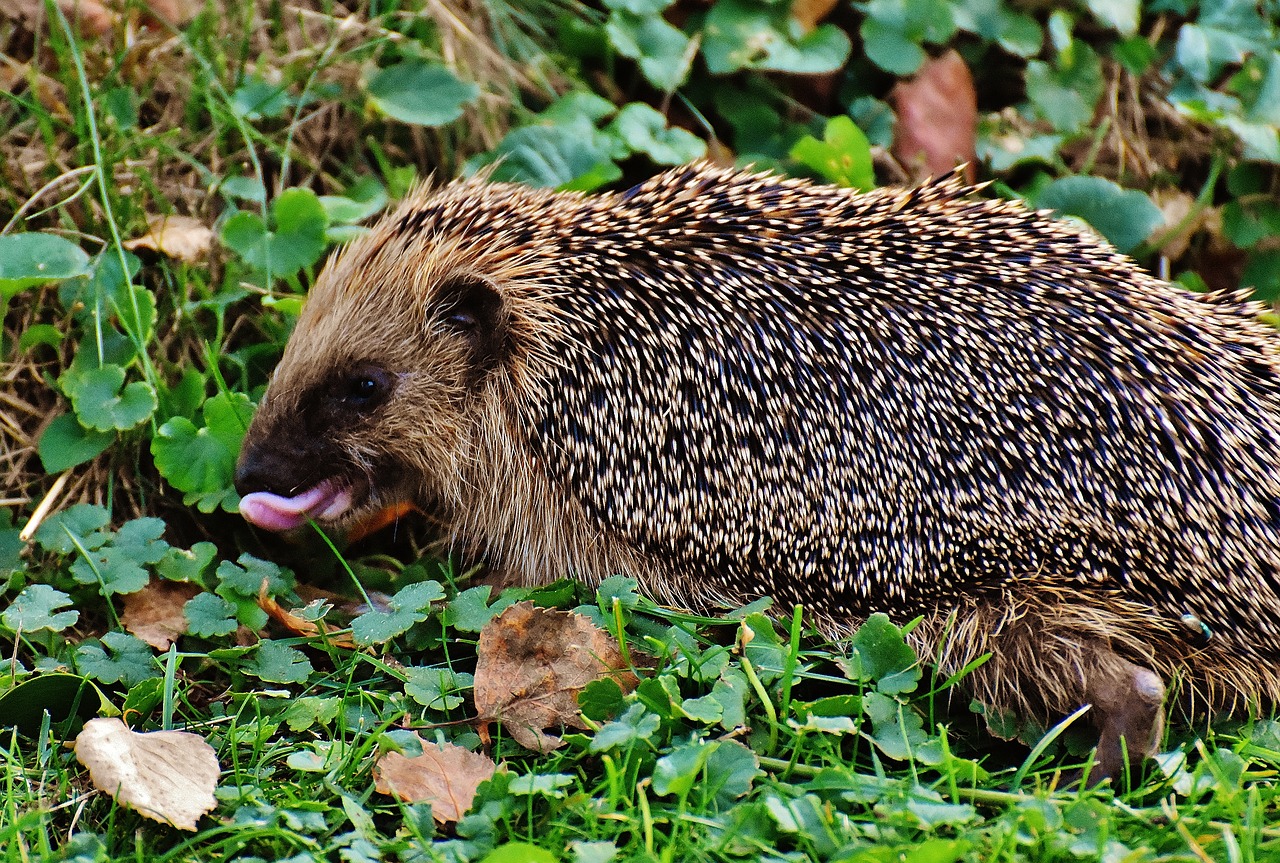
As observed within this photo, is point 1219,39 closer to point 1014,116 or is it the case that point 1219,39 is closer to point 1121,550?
point 1014,116

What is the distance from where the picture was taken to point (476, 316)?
4.82 meters

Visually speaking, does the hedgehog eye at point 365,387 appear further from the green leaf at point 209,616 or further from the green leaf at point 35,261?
the green leaf at point 35,261

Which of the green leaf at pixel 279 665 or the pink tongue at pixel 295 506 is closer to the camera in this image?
the green leaf at pixel 279 665

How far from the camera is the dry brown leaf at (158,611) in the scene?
14.3 ft

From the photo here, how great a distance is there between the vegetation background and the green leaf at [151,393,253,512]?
0.5 inches

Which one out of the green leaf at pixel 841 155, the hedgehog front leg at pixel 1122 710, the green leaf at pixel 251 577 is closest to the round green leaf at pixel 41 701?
the green leaf at pixel 251 577

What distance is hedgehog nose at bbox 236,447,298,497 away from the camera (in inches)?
186

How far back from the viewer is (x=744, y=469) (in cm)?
439

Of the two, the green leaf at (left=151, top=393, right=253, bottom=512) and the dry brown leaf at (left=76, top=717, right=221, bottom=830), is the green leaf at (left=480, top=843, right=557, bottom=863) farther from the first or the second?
the green leaf at (left=151, top=393, right=253, bottom=512)

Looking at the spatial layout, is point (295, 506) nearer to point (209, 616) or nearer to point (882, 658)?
point (209, 616)

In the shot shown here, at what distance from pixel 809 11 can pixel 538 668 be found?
4086 millimetres

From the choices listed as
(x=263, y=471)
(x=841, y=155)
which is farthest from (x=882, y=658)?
(x=841, y=155)

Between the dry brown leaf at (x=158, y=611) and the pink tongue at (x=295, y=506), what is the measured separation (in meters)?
0.38

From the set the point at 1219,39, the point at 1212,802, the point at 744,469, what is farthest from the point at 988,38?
the point at 1212,802
